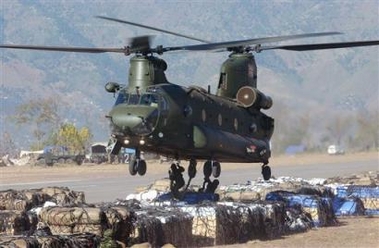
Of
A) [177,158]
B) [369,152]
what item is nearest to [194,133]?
[177,158]

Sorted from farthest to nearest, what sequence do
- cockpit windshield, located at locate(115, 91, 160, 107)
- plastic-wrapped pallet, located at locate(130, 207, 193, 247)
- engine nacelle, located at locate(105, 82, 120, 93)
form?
1. engine nacelle, located at locate(105, 82, 120, 93)
2. cockpit windshield, located at locate(115, 91, 160, 107)
3. plastic-wrapped pallet, located at locate(130, 207, 193, 247)

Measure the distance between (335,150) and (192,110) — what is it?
65.3 meters

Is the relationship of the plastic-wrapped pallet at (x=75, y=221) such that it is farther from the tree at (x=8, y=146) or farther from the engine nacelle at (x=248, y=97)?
the tree at (x=8, y=146)

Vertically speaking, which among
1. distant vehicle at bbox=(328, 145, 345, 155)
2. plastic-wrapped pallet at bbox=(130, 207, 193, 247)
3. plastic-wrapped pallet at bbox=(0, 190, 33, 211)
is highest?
distant vehicle at bbox=(328, 145, 345, 155)

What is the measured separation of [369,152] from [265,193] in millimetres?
73660

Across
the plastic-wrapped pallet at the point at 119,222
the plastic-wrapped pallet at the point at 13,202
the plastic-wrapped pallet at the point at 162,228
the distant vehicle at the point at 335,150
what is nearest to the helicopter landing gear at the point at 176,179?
the plastic-wrapped pallet at the point at 13,202

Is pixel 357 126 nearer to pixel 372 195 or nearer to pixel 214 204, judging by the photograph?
pixel 372 195

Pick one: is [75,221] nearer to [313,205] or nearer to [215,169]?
[313,205]

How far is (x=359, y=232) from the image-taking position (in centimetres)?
2408

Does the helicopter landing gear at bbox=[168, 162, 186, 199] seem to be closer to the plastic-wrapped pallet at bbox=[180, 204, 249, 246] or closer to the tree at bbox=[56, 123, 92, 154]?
the plastic-wrapped pallet at bbox=[180, 204, 249, 246]

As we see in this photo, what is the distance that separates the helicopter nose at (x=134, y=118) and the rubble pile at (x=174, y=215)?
187 cm

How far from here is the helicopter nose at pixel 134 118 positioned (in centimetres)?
2467

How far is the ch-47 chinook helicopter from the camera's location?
25109 mm

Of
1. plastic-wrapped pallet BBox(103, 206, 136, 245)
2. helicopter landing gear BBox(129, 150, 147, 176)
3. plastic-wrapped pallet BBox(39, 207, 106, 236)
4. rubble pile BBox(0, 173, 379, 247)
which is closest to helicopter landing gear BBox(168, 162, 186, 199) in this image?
rubble pile BBox(0, 173, 379, 247)
